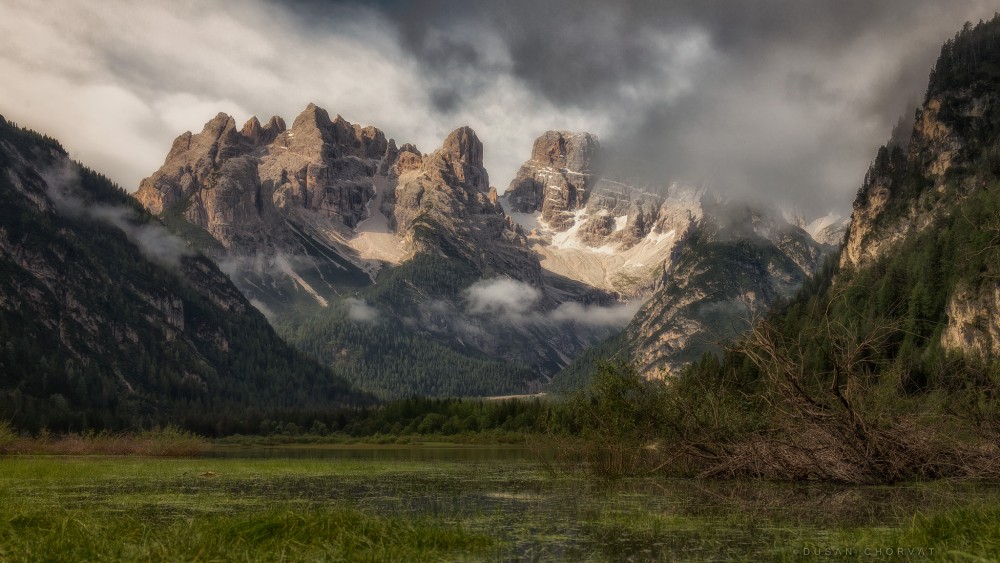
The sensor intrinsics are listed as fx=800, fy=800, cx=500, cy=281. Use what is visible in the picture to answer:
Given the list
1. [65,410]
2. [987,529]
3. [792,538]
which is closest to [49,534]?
[792,538]

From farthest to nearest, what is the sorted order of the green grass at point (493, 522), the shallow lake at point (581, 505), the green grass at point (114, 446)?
the green grass at point (114, 446)
the shallow lake at point (581, 505)
the green grass at point (493, 522)

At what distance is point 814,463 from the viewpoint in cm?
3444

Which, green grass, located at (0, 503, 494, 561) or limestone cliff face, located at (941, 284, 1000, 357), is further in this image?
limestone cliff face, located at (941, 284, 1000, 357)

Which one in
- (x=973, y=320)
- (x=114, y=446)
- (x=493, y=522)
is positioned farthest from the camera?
(x=973, y=320)

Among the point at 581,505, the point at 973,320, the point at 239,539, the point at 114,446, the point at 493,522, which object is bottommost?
the point at 114,446

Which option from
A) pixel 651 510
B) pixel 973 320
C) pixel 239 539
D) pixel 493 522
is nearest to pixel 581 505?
pixel 651 510

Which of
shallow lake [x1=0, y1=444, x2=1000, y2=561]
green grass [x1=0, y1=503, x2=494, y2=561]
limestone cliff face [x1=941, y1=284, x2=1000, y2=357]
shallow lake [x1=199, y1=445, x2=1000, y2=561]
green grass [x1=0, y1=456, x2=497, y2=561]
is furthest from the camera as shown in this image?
limestone cliff face [x1=941, y1=284, x2=1000, y2=357]

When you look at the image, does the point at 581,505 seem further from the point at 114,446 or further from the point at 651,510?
the point at 114,446

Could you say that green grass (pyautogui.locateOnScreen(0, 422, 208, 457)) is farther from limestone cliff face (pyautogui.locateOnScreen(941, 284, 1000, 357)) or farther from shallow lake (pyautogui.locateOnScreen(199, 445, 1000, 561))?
limestone cliff face (pyautogui.locateOnScreen(941, 284, 1000, 357))

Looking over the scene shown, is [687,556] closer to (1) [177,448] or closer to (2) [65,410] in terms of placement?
(1) [177,448]

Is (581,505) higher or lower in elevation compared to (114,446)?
higher

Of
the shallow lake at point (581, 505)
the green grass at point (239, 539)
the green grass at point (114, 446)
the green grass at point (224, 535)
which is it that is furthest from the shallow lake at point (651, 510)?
the green grass at point (114, 446)

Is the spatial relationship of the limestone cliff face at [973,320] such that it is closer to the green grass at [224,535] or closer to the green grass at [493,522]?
the green grass at [493,522]

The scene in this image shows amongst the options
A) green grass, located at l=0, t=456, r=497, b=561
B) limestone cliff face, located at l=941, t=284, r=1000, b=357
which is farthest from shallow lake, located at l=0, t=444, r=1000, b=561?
limestone cliff face, located at l=941, t=284, r=1000, b=357
